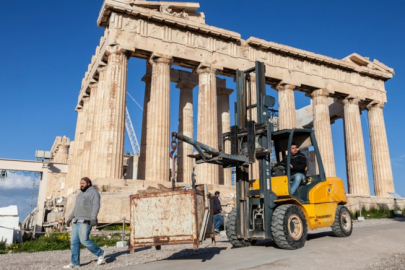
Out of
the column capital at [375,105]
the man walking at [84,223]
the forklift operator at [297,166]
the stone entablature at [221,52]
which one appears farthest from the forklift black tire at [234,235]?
the column capital at [375,105]

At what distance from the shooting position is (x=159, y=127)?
2450cm

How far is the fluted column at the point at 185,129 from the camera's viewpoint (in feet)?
95.3

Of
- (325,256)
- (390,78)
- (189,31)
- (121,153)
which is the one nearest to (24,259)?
(325,256)

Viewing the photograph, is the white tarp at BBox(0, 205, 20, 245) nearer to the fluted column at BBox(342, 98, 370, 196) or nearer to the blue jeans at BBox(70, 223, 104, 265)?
the blue jeans at BBox(70, 223, 104, 265)

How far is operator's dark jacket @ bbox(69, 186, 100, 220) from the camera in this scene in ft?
28.3

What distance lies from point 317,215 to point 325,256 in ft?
7.71

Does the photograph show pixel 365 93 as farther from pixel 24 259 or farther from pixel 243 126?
pixel 24 259

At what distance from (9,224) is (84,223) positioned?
689cm

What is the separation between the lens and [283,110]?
3052 cm

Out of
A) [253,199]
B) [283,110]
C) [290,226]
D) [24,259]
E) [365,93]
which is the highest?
[365,93]

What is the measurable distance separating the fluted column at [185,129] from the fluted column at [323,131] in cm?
1042

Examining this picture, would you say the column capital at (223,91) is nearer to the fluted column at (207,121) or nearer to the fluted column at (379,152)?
the fluted column at (207,121)

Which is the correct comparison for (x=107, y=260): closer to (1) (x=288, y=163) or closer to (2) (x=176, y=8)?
(1) (x=288, y=163)

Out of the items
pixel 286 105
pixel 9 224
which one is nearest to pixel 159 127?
pixel 286 105
